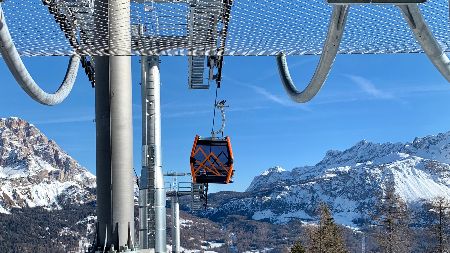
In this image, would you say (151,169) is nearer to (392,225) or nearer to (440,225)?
(440,225)

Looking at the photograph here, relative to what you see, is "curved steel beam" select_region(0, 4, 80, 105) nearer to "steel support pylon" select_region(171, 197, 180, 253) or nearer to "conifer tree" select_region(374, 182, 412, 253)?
"steel support pylon" select_region(171, 197, 180, 253)

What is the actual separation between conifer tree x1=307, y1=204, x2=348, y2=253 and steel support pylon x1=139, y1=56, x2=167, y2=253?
34432 mm

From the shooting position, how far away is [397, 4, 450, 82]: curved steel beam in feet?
20.3

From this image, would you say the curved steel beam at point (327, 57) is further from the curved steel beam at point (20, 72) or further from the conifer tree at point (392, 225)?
the conifer tree at point (392, 225)

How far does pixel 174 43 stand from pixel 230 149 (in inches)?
427

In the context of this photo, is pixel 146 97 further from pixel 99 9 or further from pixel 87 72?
pixel 99 9

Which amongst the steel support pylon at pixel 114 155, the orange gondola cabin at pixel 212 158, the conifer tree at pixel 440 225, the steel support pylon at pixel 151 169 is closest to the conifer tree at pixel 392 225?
the conifer tree at pixel 440 225

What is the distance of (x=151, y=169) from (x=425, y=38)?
29.0ft

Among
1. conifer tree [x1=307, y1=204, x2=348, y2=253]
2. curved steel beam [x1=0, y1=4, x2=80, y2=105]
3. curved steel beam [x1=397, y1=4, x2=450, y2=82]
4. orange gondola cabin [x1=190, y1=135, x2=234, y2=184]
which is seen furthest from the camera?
conifer tree [x1=307, y1=204, x2=348, y2=253]

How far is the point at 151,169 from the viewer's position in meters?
14.5

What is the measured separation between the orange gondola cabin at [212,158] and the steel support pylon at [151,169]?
454 cm

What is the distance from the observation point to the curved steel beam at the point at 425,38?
6.20 meters

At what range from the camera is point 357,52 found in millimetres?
8312

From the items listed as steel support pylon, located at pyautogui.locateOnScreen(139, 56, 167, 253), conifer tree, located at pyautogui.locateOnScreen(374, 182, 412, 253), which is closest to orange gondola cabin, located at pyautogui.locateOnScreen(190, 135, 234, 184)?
steel support pylon, located at pyautogui.locateOnScreen(139, 56, 167, 253)
